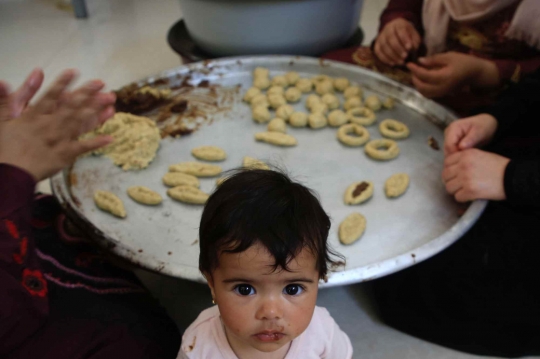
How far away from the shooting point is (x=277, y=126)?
1102 millimetres

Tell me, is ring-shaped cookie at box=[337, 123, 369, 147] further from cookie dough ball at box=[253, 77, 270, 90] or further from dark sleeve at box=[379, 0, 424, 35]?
dark sleeve at box=[379, 0, 424, 35]

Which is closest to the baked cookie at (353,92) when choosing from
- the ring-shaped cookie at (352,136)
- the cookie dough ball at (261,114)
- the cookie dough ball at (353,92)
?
the cookie dough ball at (353,92)

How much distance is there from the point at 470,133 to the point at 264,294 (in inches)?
25.5

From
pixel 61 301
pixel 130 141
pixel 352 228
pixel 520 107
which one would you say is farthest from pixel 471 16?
pixel 61 301

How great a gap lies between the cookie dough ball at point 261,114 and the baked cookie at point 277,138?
61 mm

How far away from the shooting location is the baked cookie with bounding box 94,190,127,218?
0.90 meters

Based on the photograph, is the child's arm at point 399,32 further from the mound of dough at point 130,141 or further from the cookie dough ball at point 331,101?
the mound of dough at point 130,141

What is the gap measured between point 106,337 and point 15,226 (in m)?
0.20

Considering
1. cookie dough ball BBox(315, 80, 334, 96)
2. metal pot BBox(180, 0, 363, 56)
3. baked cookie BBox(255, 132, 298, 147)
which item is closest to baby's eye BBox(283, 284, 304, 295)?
baked cookie BBox(255, 132, 298, 147)

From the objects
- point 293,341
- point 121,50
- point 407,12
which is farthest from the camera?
point 121,50

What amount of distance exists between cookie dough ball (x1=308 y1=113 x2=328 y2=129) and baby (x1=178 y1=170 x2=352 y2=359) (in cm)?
62

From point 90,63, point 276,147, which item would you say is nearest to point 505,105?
point 276,147

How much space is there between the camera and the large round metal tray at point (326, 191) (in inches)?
31.7

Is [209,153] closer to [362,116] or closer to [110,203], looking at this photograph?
[110,203]
